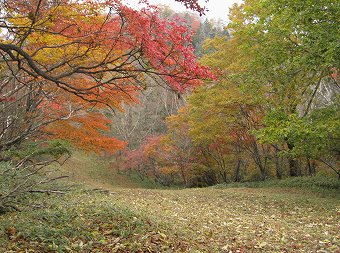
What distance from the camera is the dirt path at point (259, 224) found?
5840 millimetres

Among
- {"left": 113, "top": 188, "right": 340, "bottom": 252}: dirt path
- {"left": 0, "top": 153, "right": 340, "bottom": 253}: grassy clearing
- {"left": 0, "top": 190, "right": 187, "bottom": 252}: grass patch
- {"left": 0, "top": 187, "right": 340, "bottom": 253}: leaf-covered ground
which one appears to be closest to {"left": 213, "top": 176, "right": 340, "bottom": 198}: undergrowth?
{"left": 113, "top": 188, "right": 340, "bottom": 252}: dirt path

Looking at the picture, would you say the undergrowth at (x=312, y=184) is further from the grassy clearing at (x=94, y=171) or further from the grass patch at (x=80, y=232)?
the grass patch at (x=80, y=232)

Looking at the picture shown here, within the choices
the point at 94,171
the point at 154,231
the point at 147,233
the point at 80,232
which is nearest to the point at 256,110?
the point at 154,231

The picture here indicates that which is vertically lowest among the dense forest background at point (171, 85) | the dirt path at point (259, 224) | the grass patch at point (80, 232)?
the dirt path at point (259, 224)

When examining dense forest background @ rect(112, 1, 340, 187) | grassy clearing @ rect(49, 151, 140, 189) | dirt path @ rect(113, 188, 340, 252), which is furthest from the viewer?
grassy clearing @ rect(49, 151, 140, 189)

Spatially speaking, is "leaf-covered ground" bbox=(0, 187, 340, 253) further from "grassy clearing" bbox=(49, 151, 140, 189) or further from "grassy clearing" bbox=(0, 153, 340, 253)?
"grassy clearing" bbox=(49, 151, 140, 189)

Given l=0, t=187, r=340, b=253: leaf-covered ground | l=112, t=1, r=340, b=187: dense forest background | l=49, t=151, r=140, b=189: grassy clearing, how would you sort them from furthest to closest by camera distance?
1. l=49, t=151, r=140, b=189: grassy clearing
2. l=112, t=1, r=340, b=187: dense forest background
3. l=0, t=187, r=340, b=253: leaf-covered ground

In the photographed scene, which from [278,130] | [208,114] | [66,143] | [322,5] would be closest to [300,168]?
[208,114]

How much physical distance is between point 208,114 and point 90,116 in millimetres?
6859

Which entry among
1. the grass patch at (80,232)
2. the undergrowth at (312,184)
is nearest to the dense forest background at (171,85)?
the grass patch at (80,232)

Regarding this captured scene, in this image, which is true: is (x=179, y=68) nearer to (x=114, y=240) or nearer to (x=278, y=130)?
(x=114, y=240)

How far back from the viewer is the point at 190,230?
668 cm

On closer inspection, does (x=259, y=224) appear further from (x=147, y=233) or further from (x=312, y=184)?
(x=312, y=184)

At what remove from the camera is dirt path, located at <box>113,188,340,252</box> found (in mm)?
5840
